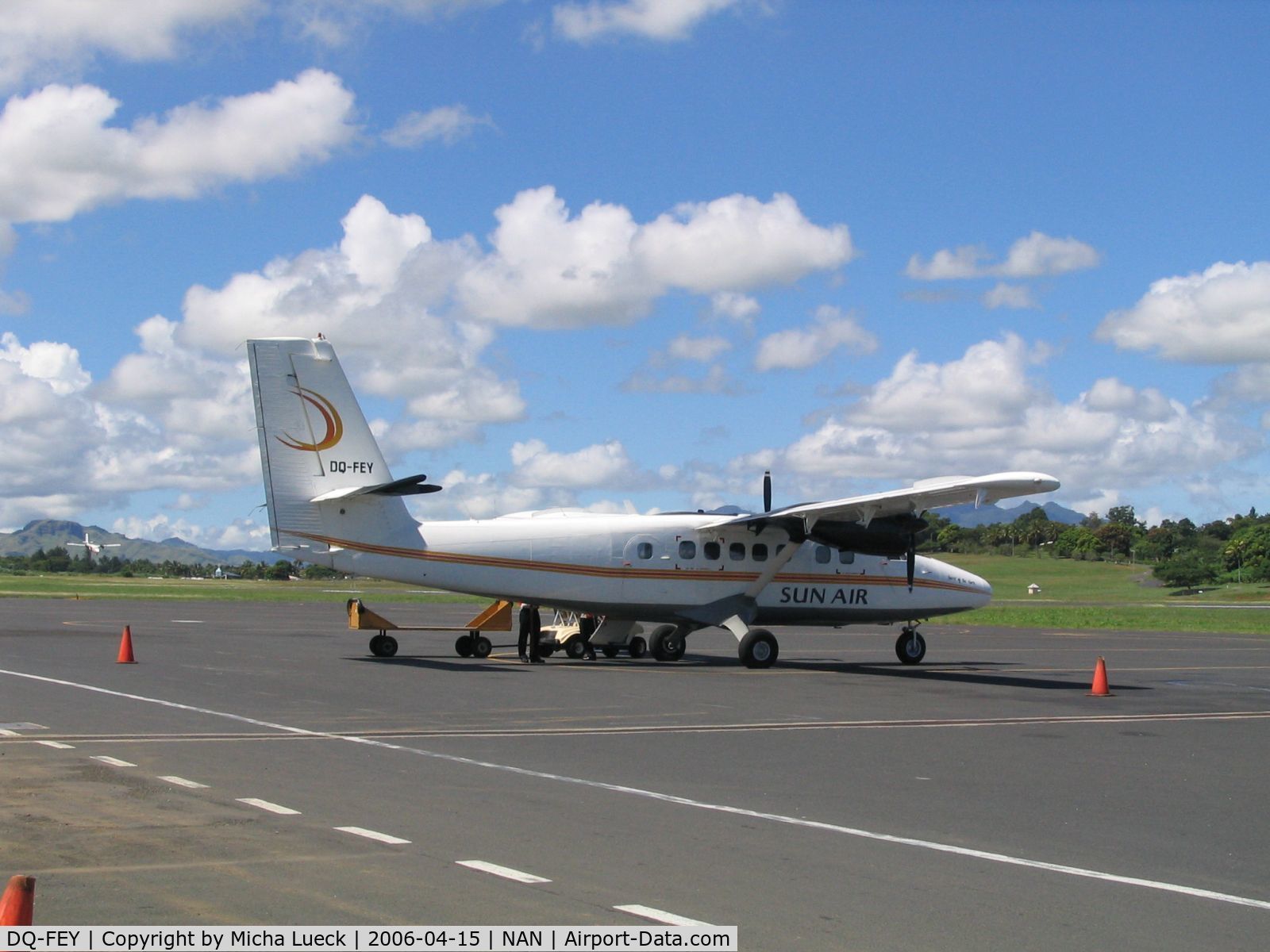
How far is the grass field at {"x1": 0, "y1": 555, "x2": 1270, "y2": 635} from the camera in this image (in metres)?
60.0

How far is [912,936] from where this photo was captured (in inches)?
295

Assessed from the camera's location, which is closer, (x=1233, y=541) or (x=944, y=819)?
(x=944, y=819)

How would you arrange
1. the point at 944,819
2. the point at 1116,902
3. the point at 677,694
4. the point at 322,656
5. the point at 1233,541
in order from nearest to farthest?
the point at 1116,902 < the point at 944,819 < the point at 677,694 < the point at 322,656 < the point at 1233,541

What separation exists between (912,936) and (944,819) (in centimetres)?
396

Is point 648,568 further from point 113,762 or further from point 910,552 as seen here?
point 113,762

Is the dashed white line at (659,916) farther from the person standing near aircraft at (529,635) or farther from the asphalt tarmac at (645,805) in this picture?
the person standing near aircraft at (529,635)

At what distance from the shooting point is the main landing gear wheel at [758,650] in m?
29.4

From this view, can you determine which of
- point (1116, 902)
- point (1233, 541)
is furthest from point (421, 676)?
point (1233, 541)

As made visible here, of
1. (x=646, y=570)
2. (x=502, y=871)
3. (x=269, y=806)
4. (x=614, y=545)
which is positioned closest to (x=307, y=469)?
(x=614, y=545)

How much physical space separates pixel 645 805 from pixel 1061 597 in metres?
102

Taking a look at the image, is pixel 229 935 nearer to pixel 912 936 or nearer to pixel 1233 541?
pixel 912 936

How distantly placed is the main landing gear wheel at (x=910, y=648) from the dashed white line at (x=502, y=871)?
2409 cm

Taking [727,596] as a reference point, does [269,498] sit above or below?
above

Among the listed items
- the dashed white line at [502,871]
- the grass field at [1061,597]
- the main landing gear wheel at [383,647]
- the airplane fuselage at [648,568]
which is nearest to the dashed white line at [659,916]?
the dashed white line at [502,871]
